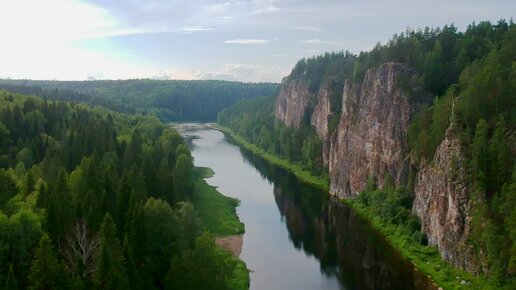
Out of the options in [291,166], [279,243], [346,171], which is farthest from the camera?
[291,166]

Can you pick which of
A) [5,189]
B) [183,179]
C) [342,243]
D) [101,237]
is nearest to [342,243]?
[342,243]

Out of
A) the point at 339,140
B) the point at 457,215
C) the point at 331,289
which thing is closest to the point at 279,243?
the point at 331,289

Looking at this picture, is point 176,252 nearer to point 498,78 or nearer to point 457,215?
point 457,215

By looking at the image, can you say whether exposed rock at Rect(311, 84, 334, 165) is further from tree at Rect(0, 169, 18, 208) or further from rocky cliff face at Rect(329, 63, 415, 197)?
tree at Rect(0, 169, 18, 208)

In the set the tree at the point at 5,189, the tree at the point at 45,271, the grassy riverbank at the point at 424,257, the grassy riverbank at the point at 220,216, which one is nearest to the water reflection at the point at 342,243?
the grassy riverbank at the point at 424,257

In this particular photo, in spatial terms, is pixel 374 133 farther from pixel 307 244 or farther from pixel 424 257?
pixel 424 257

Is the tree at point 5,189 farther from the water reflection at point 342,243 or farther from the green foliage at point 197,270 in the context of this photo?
the water reflection at point 342,243

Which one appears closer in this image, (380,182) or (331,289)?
(331,289)

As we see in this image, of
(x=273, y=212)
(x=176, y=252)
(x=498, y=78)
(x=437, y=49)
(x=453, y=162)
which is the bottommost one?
(x=273, y=212)
